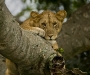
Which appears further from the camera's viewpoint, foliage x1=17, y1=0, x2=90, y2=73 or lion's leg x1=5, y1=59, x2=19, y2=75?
foliage x1=17, y1=0, x2=90, y2=73

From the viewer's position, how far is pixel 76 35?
6738 mm

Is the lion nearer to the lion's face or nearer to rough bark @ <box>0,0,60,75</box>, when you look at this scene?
the lion's face

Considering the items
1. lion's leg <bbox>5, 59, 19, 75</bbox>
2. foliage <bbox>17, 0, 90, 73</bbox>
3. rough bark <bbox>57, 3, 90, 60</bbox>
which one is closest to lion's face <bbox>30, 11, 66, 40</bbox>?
lion's leg <bbox>5, 59, 19, 75</bbox>

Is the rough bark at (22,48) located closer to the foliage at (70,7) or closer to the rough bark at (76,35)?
the rough bark at (76,35)

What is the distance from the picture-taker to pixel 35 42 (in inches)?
143

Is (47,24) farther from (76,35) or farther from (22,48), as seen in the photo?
(22,48)

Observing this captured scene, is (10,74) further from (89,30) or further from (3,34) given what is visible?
(89,30)

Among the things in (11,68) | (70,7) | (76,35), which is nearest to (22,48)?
(11,68)

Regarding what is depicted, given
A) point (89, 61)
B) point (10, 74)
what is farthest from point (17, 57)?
point (89, 61)

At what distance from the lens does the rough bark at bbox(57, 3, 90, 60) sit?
6582mm

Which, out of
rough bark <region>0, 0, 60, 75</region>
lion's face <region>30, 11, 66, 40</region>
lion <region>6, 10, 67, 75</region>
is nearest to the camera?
rough bark <region>0, 0, 60, 75</region>

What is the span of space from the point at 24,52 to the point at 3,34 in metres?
0.51

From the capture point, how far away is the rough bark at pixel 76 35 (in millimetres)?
6582

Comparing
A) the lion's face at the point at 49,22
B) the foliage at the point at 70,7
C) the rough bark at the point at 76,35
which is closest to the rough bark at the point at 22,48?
the lion's face at the point at 49,22
